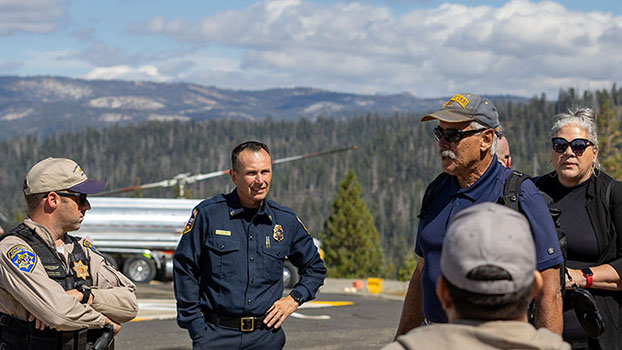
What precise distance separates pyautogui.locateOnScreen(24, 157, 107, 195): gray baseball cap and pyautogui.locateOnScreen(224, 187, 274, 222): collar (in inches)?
35.3

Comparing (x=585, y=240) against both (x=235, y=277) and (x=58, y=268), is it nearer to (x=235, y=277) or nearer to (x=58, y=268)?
(x=235, y=277)

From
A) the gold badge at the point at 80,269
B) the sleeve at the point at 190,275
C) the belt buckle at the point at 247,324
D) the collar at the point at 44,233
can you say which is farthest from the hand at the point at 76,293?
the belt buckle at the point at 247,324

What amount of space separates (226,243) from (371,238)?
6983 centimetres

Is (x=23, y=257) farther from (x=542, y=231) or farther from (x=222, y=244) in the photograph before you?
(x=542, y=231)

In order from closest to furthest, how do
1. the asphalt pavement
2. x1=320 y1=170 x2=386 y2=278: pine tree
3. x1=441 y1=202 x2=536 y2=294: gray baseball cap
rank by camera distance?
x1=441 y1=202 x2=536 y2=294: gray baseball cap → the asphalt pavement → x1=320 y1=170 x2=386 y2=278: pine tree

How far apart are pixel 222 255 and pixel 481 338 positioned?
2.94 m

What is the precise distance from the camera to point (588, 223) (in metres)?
4.52

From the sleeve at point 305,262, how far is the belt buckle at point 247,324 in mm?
452

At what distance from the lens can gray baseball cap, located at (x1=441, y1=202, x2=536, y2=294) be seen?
202cm

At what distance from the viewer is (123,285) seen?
4500mm

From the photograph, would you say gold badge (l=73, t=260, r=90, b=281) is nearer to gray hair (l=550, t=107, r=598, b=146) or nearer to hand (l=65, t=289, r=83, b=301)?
hand (l=65, t=289, r=83, b=301)

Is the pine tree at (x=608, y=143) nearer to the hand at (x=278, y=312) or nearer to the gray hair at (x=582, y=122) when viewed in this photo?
the gray hair at (x=582, y=122)

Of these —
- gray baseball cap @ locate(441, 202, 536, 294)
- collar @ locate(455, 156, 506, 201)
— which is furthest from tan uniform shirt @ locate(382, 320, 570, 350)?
collar @ locate(455, 156, 506, 201)

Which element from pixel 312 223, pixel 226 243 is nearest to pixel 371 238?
pixel 226 243
